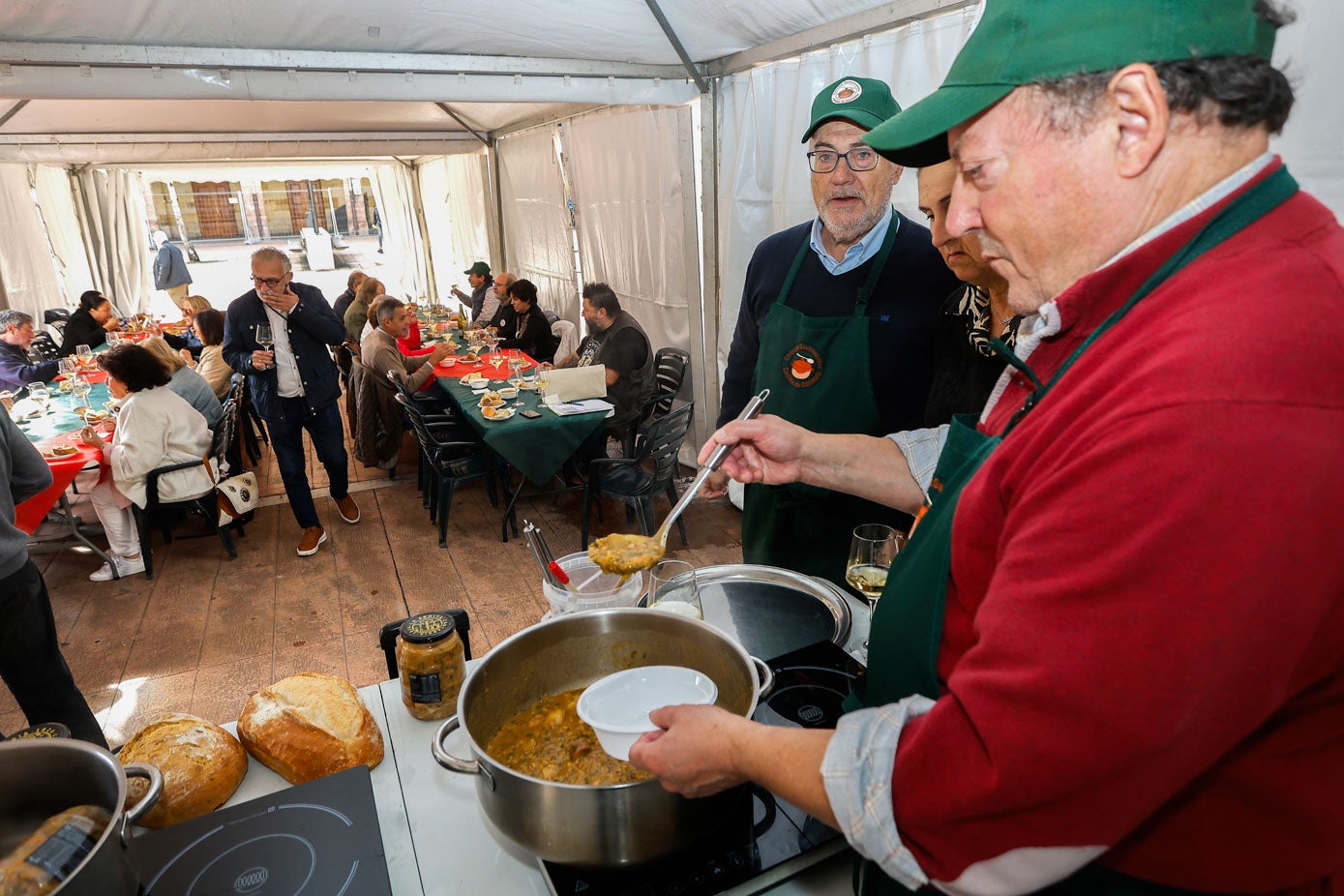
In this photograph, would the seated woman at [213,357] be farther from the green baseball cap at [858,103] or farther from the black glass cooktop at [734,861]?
the black glass cooktop at [734,861]

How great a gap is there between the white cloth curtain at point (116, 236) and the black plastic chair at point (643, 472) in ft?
36.3

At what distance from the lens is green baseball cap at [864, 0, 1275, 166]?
→ 2.07ft

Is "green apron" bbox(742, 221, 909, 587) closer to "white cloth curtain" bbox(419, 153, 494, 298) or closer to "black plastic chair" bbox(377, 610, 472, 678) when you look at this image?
"black plastic chair" bbox(377, 610, 472, 678)

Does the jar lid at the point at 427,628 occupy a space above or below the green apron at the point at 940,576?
below

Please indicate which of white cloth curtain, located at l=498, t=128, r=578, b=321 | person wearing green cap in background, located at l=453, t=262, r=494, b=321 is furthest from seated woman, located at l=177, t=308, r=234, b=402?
white cloth curtain, located at l=498, t=128, r=578, b=321

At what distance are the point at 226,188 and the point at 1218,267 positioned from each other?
3810 centimetres

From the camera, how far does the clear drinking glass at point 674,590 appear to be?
1480 mm

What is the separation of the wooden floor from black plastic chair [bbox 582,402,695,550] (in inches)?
15.1

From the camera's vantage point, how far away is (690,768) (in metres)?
0.89

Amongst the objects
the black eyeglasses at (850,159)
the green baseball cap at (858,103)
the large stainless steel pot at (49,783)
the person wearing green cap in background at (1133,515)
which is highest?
the green baseball cap at (858,103)

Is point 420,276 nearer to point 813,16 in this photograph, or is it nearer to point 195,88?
point 195,88

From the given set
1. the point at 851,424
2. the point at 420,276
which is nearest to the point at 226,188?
the point at 420,276

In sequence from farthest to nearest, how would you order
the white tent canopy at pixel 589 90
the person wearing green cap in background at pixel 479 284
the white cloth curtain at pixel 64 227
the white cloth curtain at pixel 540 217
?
the white cloth curtain at pixel 64 227
the person wearing green cap in background at pixel 479 284
the white cloth curtain at pixel 540 217
the white tent canopy at pixel 589 90

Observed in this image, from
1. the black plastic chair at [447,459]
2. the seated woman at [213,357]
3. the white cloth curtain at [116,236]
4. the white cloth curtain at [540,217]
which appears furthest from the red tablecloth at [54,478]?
the white cloth curtain at [116,236]
